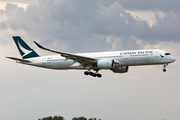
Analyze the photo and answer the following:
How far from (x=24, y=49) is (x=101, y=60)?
20631 mm

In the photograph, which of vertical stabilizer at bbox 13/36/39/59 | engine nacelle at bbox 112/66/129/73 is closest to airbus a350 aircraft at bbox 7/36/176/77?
engine nacelle at bbox 112/66/129/73

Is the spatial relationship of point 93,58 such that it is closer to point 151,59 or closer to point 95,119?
point 151,59

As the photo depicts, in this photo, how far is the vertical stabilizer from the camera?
9238cm

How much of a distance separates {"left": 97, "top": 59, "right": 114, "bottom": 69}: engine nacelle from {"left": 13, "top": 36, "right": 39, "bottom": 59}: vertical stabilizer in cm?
1705

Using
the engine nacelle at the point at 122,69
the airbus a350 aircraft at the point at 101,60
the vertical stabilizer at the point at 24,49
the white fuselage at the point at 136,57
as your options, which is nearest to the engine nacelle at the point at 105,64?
the airbus a350 aircraft at the point at 101,60

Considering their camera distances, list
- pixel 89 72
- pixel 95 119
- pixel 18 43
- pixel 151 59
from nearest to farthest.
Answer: pixel 151 59
pixel 89 72
pixel 18 43
pixel 95 119

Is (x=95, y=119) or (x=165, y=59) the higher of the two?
(x=165, y=59)

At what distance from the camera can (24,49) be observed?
9381cm

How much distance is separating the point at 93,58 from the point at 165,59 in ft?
Answer: 46.5

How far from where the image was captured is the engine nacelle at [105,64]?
81188 millimetres

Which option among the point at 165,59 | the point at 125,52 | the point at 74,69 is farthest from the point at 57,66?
the point at 165,59

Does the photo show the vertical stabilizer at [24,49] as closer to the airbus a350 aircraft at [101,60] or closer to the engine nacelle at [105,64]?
the airbus a350 aircraft at [101,60]

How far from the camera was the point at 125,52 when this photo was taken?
268 ft

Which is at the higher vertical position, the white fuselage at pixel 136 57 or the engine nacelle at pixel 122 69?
the white fuselage at pixel 136 57
